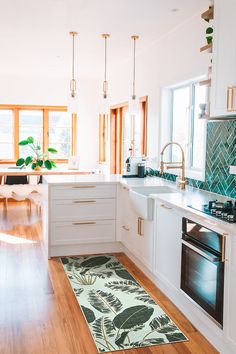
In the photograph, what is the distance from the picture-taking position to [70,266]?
14.2 ft

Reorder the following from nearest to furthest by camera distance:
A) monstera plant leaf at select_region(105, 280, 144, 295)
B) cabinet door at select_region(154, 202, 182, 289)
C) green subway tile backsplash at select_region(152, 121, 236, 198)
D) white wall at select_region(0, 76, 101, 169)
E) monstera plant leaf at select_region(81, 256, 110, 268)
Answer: cabinet door at select_region(154, 202, 182, 289), green subway tile backsplash at select_region(152, 121, 236, 198), monstera plant leaf at select_region(105, 280, 144, 295), monstera plant leaf at select_region(81, 256, 110, 268), white wall at select_region(0, 76, 101, 169)

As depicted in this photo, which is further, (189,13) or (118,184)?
(118,184)

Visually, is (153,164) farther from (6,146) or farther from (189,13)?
(6,146)

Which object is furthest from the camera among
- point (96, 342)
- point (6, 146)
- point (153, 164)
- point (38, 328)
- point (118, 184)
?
point (6, 146)

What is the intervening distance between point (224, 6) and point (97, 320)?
250 centimetres

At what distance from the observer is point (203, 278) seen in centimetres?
272

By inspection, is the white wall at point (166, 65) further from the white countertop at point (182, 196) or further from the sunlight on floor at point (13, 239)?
the sunlight on floor at point (13, 239)

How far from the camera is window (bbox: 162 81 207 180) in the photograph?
4.47 m

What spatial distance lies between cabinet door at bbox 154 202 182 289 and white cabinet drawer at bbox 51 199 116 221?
115 cm

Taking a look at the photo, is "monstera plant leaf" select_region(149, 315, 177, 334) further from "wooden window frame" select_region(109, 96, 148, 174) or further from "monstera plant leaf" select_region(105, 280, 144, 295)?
"wooden window frame" select_region(109, 96, 148, 174)

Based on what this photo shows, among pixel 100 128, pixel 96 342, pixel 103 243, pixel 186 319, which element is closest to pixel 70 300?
pixel 96 342

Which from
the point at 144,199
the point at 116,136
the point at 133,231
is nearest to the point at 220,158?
the point at 144,199

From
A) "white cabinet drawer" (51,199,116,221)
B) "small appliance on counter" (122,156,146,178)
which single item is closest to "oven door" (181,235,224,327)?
"white cabinet drawer" (51,199,116,221)

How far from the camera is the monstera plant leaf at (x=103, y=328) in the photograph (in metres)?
2.82
